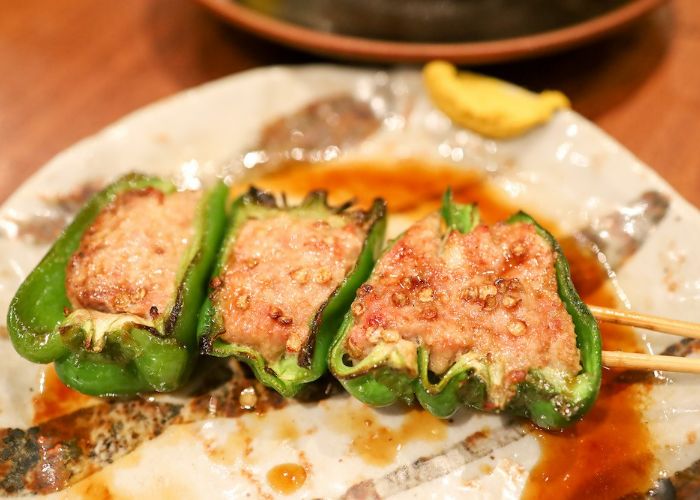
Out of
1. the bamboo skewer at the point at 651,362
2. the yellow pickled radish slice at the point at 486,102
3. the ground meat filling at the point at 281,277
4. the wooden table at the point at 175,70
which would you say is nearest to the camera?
the bamboo skewer at the point at 651,362

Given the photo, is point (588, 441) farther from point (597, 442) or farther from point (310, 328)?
point (310, 328)

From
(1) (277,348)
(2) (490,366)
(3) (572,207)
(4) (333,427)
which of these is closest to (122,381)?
(1) (277,348)

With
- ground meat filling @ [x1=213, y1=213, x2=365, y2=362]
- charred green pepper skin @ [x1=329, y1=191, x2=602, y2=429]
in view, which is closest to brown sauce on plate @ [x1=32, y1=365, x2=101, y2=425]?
ground meat filling @ [x1=213, y1=213, x2=365, y2=362]

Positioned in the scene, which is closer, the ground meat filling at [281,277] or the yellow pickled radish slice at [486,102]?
the ground meat filling at [281,277]

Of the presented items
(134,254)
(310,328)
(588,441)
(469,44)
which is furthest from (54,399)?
(469,44)

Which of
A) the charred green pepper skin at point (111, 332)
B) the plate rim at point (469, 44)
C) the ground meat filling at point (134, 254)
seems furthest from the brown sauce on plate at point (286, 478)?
the plate rim at point (469, 44)

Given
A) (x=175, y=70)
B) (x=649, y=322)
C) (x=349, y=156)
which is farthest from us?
(x=175, y=70)

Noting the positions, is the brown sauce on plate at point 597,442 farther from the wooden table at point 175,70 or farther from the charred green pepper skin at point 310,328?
the wooden table at point 175,70

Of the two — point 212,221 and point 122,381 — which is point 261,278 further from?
point 122,381
